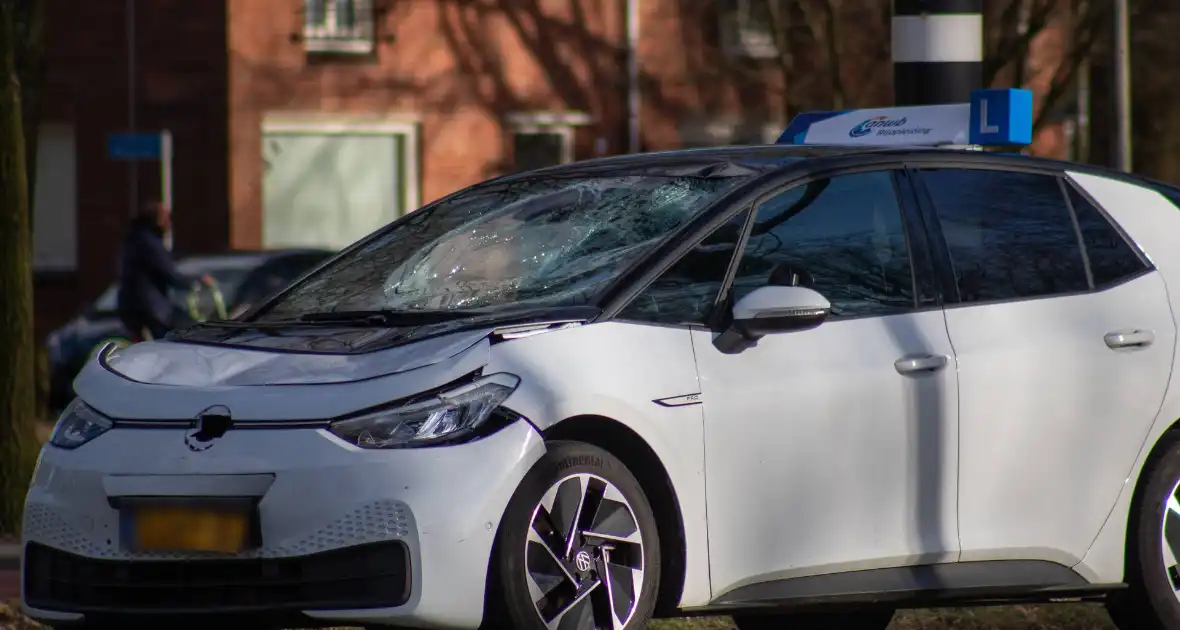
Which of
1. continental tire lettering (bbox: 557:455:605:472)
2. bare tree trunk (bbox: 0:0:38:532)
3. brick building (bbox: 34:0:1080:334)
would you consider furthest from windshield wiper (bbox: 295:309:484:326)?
brick building (bbox: 34:0:1080:334)

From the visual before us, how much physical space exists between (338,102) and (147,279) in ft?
47.9

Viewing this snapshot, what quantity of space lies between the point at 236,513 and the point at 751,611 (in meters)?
1.44

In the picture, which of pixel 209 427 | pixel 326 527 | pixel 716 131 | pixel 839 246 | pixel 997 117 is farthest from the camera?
pixel 716 131

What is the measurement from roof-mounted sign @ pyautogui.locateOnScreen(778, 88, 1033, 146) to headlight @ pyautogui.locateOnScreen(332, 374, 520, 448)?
2591 mm

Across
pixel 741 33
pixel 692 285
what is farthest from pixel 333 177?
pixel 692 285

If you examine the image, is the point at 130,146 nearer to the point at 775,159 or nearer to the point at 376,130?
the point at 376,130

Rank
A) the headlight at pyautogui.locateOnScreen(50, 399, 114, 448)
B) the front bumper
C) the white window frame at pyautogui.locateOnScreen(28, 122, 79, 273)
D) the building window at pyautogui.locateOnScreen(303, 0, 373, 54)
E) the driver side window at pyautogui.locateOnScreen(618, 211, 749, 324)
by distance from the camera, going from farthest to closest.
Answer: the building window at pyautogui.locateOnScreen(303, 0, 373, 54), the white window frame at pyautogui.locateOnScreen(28, 122, 79, 273), the driver side window at pyautogui.locateOnScreen(618, 211, 749, 324), the headlight at pyautogui.locateOnScreen(50, 399, 114, 448), the front bumper

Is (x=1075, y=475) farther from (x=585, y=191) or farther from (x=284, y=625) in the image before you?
(x=284, y=625)

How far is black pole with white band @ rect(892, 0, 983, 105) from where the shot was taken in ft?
29.6

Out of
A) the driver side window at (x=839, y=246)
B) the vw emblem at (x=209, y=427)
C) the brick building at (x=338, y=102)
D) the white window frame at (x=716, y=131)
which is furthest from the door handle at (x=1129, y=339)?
the white window frame at (x=716, y=131)

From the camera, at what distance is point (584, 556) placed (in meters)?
5.89

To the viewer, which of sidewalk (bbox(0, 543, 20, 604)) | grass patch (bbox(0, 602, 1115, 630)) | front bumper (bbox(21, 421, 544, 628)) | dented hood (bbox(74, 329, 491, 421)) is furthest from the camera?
sidewalk (bbox(0, 543, 20, 604))

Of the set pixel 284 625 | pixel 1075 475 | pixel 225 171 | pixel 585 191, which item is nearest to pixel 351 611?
pixel 284 625

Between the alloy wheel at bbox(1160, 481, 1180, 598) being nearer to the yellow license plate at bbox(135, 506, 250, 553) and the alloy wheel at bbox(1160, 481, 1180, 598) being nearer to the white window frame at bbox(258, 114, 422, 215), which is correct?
the yellow license plate at bbox(135, 506, 250, 553)
